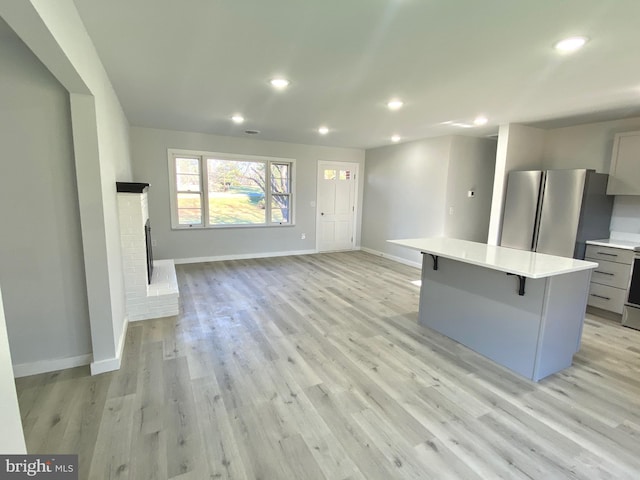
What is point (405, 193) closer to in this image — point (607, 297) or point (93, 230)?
point (607, 297)

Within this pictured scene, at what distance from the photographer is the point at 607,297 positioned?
3.74 meters

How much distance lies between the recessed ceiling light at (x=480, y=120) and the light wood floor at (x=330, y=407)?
278cm

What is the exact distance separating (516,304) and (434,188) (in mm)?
3423

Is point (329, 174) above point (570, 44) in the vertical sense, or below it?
below

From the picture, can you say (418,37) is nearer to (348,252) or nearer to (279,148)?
(279,148)

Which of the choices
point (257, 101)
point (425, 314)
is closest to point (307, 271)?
point (425, 314)

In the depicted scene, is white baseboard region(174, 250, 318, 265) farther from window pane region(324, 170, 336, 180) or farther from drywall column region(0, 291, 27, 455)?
drywall column region(0, 291, 27, 455)

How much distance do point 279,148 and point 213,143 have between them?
1307mm

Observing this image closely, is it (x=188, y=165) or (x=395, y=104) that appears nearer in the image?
(x=395, y=104)

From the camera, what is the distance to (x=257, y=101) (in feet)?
11.8

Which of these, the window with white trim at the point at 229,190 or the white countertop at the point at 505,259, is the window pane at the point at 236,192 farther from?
the white countertop at the point at 505,259

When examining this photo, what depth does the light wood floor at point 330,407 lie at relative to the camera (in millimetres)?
1707

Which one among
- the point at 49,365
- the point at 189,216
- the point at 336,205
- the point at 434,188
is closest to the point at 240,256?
the point at 189,216

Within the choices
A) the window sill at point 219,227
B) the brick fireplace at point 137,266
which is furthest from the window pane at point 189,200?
the brick fireplace at point 137,266
